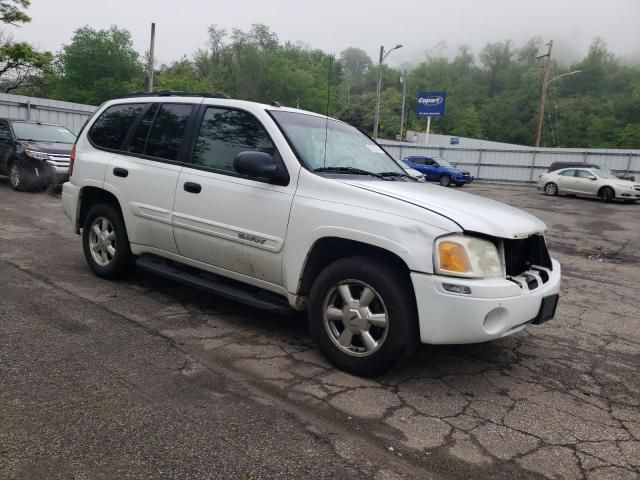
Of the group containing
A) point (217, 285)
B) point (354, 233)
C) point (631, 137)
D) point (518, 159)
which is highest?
point (631, 137)

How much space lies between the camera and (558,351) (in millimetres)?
4359

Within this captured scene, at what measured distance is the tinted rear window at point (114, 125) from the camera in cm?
520

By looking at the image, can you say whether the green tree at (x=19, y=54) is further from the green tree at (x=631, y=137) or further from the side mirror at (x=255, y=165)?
the green tree at (x=631, y=137)

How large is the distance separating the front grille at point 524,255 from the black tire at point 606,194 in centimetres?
1819

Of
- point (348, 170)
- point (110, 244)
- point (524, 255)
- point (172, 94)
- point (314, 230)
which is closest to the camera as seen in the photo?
point (314, 230)

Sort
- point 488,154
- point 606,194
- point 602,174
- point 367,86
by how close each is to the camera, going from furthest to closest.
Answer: point 367,86
point 488,154
point 602,174
point 606,194

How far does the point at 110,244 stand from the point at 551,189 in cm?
2035

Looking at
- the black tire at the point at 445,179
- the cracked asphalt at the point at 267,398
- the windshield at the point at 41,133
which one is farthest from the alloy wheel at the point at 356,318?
the black tire at the point at 445,179

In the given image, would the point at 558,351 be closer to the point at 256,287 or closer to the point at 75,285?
the point at 256,287

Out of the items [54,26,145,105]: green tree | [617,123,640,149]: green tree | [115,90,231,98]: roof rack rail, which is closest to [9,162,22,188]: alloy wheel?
[115,90,231,98]: roof rack rail

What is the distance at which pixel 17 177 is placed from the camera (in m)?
12.5

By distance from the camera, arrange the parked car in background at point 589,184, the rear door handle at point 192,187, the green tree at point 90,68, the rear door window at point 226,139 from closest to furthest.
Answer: the rear door window at point 226,139
the rear door handle at point 192,187
the parked car in background at point 589,184
the green tree at point 90,68

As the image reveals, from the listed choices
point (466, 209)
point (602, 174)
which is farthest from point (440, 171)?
point (466, 209)

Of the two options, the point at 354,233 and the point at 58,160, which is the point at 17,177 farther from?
the point at 354,233
